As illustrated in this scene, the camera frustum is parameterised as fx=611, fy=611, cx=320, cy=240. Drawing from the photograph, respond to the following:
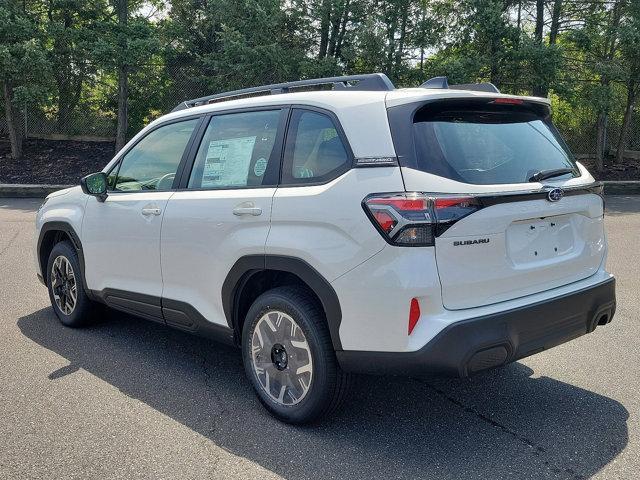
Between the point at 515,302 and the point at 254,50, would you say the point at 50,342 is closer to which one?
the point at 515,302

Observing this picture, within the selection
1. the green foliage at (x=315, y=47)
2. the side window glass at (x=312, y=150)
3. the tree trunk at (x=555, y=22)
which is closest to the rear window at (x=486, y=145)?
the side window glass at (x=312, y=150)

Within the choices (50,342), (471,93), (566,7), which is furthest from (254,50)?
(471,93)

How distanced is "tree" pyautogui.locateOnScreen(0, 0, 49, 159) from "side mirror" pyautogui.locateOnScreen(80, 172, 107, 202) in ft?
37.3

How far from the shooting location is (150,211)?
4125 millimetres

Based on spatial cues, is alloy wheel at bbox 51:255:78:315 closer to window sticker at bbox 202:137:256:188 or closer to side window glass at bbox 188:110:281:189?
side window glass at bbox 188:110:281:189

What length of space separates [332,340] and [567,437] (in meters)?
1.36

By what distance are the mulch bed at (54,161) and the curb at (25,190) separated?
0.60m

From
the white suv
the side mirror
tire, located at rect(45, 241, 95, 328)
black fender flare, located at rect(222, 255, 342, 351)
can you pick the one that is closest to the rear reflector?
the white suv

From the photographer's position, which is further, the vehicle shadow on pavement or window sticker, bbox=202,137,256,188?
window sticker, bbox=202,137,256,188

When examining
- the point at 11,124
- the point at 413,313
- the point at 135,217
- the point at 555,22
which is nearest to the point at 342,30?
the point at 555,22

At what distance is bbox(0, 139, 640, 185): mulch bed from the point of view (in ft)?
48.5

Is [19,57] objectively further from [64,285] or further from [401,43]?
[64,285]

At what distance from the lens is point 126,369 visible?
421 cm

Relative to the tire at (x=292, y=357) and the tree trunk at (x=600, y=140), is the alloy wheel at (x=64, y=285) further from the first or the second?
the tree trunk at (x=600, y=140)
